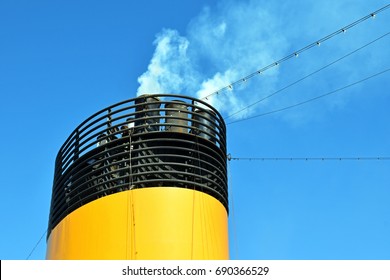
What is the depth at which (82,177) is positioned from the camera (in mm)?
11719

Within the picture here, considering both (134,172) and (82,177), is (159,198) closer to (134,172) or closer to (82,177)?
(134,172)

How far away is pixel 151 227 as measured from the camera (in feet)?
34.3

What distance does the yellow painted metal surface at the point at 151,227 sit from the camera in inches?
408

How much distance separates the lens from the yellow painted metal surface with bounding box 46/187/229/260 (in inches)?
408

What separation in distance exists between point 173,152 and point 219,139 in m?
1.15

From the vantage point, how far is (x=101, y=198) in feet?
36.1
